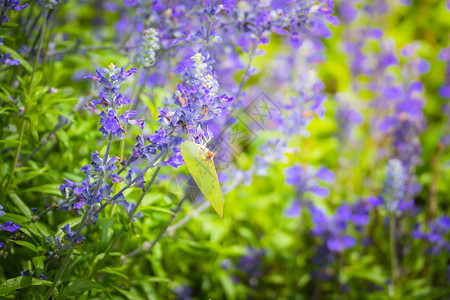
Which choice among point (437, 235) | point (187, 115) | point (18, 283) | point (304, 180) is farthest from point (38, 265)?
point (437, 235)

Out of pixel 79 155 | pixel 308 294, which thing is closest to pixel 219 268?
pixel 308 294

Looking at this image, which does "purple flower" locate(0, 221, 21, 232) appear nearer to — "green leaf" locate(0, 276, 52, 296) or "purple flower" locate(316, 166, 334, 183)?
"green leaf" locate(0, 276, 52, 296)

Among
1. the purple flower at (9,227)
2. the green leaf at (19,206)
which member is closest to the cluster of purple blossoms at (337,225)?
the green leaf at (19,206)

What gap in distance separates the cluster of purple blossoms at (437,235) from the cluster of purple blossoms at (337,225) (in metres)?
0.52

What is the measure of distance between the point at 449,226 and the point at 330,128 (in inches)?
97.3

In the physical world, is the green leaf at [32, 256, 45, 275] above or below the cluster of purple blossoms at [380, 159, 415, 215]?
above

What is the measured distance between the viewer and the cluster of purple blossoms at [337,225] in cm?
352

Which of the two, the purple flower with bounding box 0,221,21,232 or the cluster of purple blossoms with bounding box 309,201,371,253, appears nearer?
the purple flower with bounding box 0,221,21,232

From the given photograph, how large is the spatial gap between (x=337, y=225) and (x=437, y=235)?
35.0 inches

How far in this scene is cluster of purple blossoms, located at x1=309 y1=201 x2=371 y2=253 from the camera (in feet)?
11.6

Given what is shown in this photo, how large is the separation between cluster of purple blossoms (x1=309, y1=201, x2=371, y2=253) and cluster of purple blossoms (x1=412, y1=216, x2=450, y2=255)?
0.52 meters

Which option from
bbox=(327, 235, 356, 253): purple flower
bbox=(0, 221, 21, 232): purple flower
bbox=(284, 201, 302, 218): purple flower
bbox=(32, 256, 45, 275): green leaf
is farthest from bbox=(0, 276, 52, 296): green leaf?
bbox=(327, 235, 356, 253): purple flower

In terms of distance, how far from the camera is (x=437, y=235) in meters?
3.49

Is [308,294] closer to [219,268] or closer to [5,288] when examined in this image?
[219,268]
